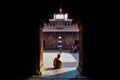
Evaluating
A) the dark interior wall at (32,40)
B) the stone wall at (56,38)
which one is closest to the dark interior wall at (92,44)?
the dark interior wall at (32,40)

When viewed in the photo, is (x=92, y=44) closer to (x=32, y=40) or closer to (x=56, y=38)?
(x=32, y=40)

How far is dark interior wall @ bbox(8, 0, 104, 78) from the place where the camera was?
327 inches

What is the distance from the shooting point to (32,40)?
862 cm

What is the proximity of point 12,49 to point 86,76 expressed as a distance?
353 cm

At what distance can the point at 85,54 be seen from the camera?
885cm

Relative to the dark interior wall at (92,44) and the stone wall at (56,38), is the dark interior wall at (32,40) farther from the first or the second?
the stone wall at (56,38)

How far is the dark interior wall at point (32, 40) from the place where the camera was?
831 cm

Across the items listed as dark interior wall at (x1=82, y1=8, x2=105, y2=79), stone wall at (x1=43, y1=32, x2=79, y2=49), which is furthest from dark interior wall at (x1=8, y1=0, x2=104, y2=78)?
stone wall at (x1=43, y1=32, x2=79, y2=49)

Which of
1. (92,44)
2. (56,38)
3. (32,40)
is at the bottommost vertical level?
(92,44)

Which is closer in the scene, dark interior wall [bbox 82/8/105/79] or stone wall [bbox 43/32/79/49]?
dark interior wall [bbox 82/8/105/79]

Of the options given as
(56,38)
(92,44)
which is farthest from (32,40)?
(56,38)

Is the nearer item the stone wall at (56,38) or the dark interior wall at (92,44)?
the dark interior wall at (92,44)

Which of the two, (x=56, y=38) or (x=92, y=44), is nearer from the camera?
(x=92, y=44)

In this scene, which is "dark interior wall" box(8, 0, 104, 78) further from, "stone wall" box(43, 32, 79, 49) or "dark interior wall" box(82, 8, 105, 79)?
"stone wall" box(43, 32, 79, 49)
